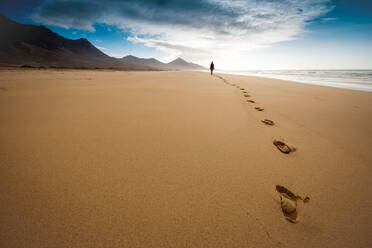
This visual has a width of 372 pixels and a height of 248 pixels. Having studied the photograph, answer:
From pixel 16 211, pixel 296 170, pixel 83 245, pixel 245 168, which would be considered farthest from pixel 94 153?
→ pixel 296 170

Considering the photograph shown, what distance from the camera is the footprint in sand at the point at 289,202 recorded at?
628 mm

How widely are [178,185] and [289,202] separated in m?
0.51

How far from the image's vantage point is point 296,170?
0.87 meters

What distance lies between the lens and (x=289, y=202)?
0.66 meters

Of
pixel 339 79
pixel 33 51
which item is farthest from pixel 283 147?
pixel 33 51

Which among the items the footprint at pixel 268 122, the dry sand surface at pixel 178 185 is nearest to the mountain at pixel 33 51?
the dry sand surface at pixel 178 185

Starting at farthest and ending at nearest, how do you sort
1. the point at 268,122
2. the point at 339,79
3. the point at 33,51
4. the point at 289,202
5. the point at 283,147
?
the point at 33,51 → the point at 339,79 → the point at 268,122 → the point at 283,147 → the point at 289,202

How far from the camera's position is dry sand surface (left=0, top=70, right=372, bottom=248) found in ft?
1.73

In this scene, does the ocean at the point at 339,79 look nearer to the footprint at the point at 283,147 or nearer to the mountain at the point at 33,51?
the footprint at the point at 283,147

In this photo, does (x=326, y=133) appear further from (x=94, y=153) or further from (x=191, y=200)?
(x=94, y=153)

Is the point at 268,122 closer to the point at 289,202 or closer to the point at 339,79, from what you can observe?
the point at 289,202

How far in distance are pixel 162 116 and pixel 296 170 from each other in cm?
123

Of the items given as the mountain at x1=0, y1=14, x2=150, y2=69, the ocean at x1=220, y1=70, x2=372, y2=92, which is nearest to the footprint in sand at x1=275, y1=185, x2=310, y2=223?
the ocean at x1=220, y1=70, x2=372, y2=92

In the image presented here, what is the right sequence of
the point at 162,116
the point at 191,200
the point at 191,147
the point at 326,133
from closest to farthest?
the point at 191,200 → the point at 191,147 → the point at 326,133 → the point at 162,116
